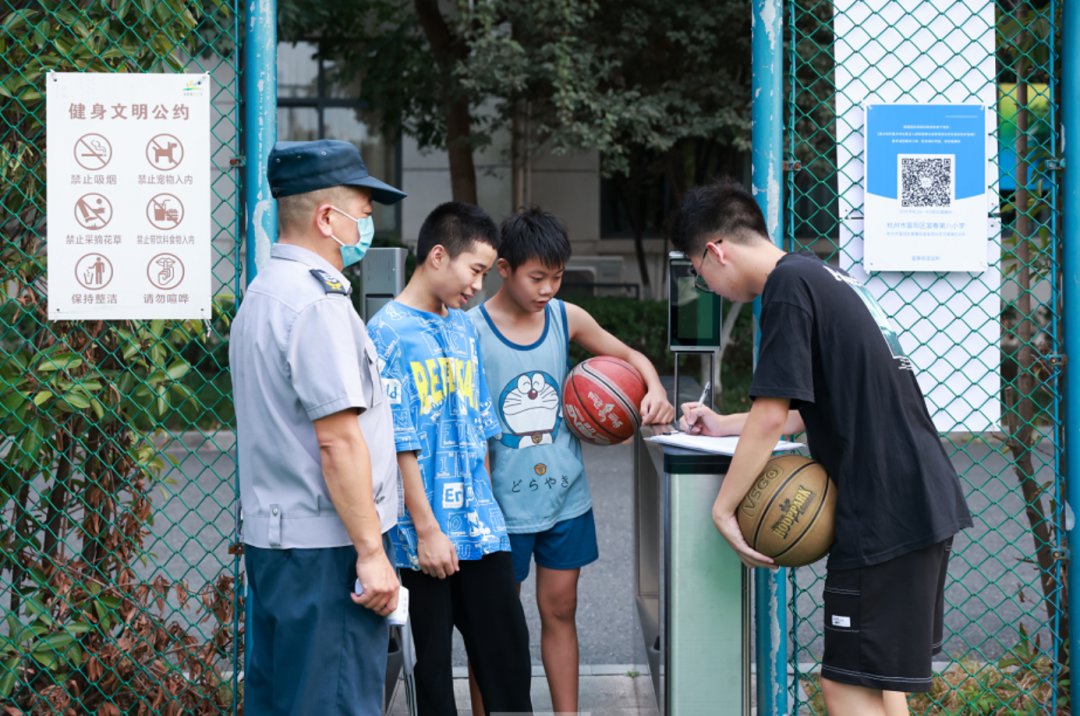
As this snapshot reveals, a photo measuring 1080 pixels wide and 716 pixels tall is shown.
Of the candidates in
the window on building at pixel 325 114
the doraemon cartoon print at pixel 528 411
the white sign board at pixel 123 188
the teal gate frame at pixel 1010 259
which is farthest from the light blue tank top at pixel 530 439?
the window on building at pixel 325 114

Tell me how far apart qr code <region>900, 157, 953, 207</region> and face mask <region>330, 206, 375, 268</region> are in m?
1.76

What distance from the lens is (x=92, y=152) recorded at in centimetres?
371

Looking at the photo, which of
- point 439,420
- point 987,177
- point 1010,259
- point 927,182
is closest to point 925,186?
point 927,182

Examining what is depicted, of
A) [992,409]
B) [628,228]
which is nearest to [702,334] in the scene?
[992,409]

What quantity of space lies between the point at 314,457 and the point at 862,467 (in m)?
1.35

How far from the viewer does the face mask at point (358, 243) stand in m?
2.95

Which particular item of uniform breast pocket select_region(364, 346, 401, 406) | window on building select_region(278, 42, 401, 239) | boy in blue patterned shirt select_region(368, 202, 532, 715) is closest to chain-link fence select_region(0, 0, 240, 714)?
boy in blue patterned shirt select_region(368, 202, 532, 715)

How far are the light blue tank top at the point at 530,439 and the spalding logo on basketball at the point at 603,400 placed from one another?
9cm

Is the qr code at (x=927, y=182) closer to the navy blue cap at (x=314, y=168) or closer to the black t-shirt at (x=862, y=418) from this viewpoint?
the black t-shirt at (x=862, y=418)

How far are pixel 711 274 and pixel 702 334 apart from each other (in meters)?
0.51

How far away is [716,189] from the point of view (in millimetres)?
3236

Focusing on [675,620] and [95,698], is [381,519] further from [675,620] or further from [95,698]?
[95,698]

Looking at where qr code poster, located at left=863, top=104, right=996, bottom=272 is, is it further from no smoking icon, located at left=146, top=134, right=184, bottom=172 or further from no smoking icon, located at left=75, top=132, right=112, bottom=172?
no smoking icon, located at left=75, top=132, right=112, bottom=172

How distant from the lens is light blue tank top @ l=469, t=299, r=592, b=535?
378 cm
